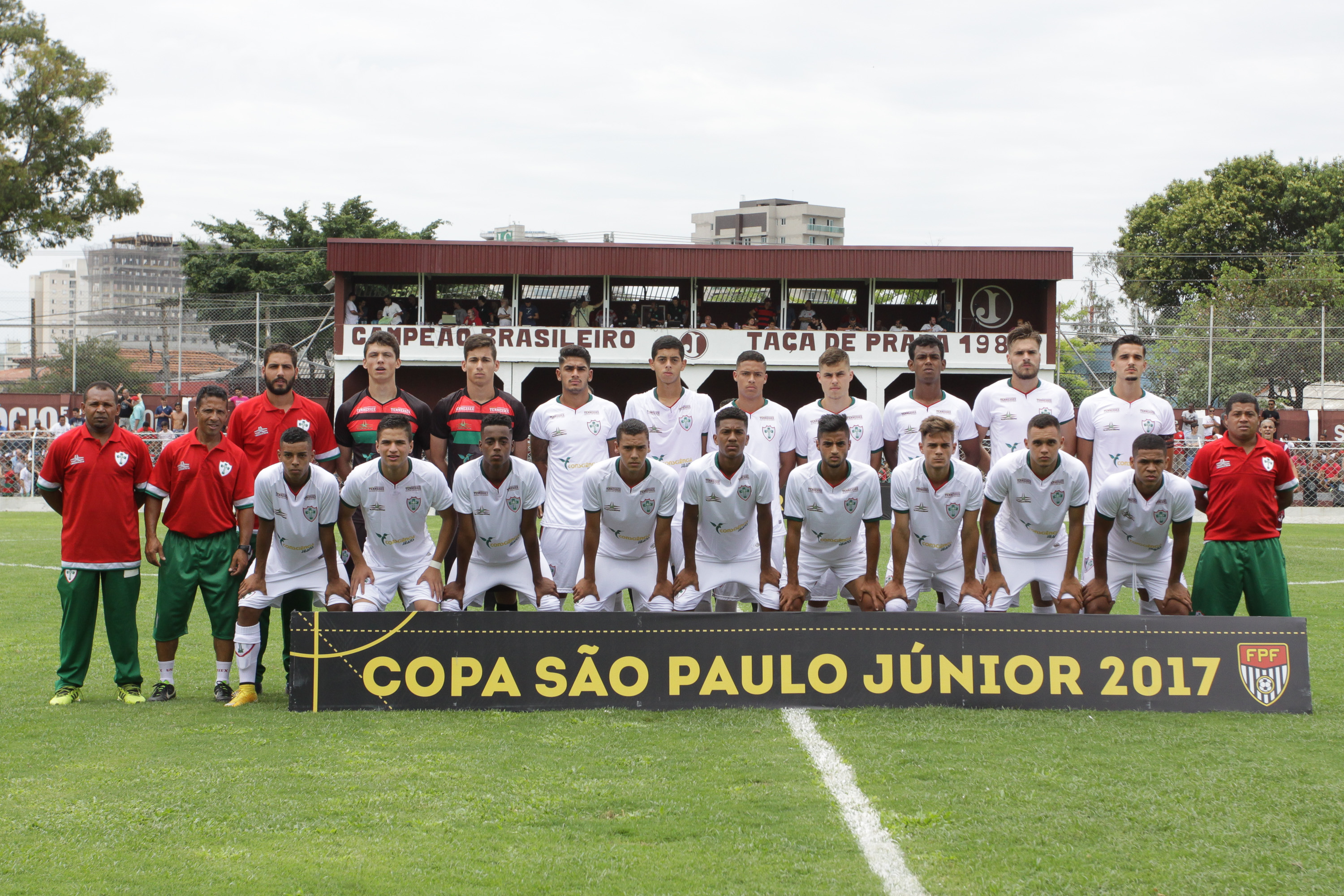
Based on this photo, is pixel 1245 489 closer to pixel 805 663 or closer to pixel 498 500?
pixel 805 663

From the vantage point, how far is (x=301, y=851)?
4.14m

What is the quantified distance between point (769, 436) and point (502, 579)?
7.71 ft

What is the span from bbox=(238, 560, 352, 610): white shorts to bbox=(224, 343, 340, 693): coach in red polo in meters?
0.46

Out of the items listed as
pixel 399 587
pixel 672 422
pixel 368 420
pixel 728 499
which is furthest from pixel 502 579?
pixel 672 422

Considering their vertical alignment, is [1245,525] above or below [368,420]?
below

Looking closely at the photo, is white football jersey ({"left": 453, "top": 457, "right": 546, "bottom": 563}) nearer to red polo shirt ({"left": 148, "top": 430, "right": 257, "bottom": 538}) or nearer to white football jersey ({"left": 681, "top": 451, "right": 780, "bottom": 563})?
white football jersey ({"left": 681, "top": 451, "right": 780, "bottom": 563})

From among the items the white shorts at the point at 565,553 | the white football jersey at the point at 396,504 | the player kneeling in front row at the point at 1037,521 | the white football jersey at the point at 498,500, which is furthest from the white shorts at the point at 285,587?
the player kneeling in front row at the point at 1037,521

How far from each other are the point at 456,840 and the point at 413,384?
2956 cm

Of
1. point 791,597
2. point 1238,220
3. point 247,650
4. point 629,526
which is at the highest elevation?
point 1238,220

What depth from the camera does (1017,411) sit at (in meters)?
8.56

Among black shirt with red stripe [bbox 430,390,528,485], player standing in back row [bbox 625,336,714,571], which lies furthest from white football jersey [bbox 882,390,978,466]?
black shirt with red stripe [bbox 430,390,528,485]

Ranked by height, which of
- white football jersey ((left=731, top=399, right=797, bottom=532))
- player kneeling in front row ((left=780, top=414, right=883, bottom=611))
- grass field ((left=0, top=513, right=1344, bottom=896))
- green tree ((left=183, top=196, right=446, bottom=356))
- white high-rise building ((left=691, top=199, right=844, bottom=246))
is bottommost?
grass field ((left=0, top=513, right=1344, bottom=896))

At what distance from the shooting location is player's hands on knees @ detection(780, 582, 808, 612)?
7125 millimetres

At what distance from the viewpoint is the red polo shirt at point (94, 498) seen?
7.01 m
